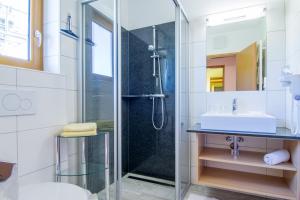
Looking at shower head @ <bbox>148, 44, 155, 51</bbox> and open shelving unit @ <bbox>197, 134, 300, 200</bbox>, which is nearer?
open shelving unit @ <bbox>197, 134, 300, 200</bbox>

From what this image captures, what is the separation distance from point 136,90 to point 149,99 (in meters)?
0.21

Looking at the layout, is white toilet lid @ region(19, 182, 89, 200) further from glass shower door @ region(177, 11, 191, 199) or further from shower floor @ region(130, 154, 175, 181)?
shower floor @ region(130, 154, 175, 181)

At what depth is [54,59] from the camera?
143cm

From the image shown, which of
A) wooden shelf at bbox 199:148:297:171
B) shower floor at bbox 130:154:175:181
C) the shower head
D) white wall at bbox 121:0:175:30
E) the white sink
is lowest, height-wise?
shower floor at bbox 130:154:175:181

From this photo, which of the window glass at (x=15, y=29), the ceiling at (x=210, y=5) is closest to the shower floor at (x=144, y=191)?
the window glass at (x=15, y=29)

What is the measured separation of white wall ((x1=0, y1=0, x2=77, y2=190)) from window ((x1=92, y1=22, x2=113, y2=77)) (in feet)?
0.57

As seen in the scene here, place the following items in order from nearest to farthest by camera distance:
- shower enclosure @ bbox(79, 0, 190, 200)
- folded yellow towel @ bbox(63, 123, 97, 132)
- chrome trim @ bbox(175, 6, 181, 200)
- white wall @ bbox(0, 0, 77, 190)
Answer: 1. white wall @ bbox(0, 0, 77, 190)
2. folded yellow towel @ bbox(63, 123, 97, 132)
3. shower enclosure @ bbox(79, 0, 190, 200)
4. chrome trim @ bbox(175, 6, 181, 200)

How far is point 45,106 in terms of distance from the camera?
130cm

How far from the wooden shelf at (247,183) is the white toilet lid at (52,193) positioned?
50.0 inches

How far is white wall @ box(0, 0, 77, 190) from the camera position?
109 centimetres

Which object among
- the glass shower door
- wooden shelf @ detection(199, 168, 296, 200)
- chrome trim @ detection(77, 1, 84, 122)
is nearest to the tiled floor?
the glass shower door

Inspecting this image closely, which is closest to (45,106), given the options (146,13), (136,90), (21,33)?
(21,33)

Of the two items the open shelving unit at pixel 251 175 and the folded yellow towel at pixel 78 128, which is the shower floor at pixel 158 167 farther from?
the folded yellow towel at pixel 78 128

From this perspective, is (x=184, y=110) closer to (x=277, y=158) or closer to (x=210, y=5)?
(x=277, y=158)
